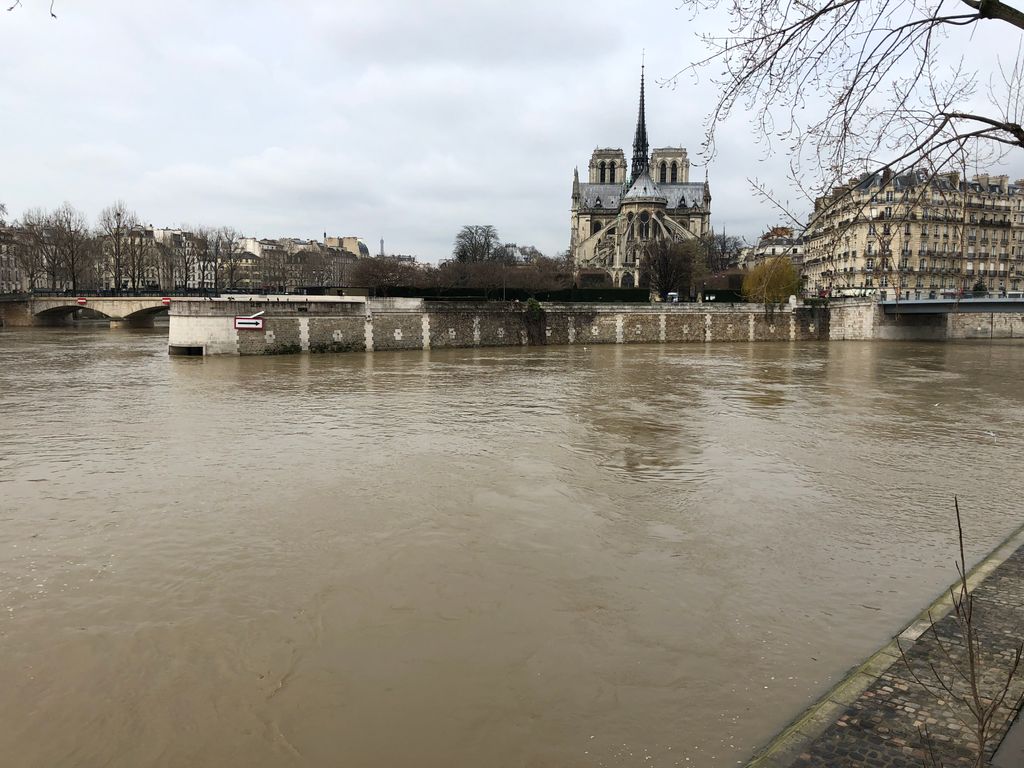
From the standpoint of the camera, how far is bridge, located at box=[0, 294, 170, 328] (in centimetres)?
5134

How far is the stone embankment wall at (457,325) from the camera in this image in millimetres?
31625

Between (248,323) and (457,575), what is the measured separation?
27.6 meters

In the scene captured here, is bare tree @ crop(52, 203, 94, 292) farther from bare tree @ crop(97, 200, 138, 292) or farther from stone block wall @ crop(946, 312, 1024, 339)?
stone block wall @ crop(946, 312, 1024, 339)

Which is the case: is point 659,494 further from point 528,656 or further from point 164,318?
point 164,318

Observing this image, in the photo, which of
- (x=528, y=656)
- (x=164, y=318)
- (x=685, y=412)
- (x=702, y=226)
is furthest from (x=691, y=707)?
(x=702, y=226)

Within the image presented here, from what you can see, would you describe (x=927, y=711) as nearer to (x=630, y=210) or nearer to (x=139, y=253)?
(x=139, y=253)

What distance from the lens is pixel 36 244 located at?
6469 cm

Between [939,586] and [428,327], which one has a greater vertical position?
[428,327]

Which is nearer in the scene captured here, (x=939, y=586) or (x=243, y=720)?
(x=243, y=720)

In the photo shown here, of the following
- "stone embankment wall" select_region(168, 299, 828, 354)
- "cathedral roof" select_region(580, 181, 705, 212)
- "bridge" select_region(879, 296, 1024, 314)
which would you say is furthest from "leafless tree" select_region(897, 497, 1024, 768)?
"cathedral roof" select_region(580, 181, 705, 212)

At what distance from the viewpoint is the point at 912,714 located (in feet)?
13.0

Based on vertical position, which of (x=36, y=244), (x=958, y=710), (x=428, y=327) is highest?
(x=36, y=244)

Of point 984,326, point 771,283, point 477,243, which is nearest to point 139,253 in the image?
point 477,243

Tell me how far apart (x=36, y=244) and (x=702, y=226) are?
75.8 metres
